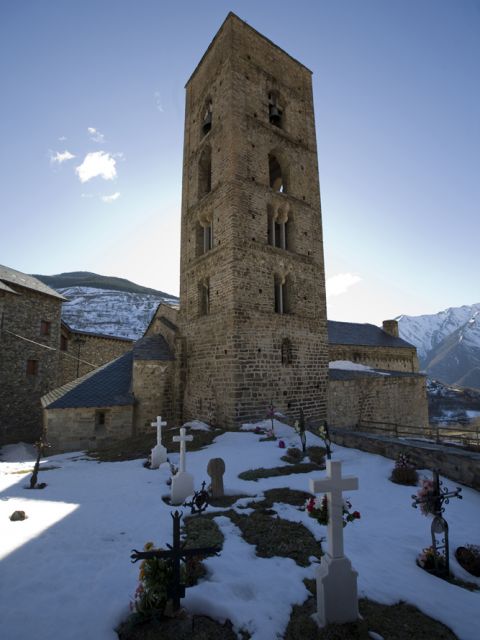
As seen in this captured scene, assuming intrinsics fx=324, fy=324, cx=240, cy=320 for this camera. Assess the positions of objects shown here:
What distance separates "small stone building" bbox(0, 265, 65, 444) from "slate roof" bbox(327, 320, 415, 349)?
21695 millimetres

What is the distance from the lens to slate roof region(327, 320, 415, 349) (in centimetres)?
2943

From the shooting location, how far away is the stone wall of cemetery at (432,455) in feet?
24.9

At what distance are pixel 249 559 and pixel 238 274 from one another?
1149cm

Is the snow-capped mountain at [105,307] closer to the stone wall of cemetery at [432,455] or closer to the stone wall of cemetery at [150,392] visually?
the stone wall of cemetery at [150,392]

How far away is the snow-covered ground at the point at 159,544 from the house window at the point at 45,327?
1591cm

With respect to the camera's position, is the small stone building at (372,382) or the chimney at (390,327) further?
the chimney at (390,327)

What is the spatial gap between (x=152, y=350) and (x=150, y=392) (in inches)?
93.4

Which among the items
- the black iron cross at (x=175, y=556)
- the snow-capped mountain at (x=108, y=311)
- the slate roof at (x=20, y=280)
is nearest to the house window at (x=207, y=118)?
the slate roof at (x=20, y=280)

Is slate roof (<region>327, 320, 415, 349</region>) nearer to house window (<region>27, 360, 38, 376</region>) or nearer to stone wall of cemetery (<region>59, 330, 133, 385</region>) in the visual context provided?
stone wall of cemetery (<region>59, 330, 133, 385</region>)

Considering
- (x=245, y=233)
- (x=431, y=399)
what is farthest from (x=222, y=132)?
(x=431, y=399)

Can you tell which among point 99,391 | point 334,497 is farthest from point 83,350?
point 334,497

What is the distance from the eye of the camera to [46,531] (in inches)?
214

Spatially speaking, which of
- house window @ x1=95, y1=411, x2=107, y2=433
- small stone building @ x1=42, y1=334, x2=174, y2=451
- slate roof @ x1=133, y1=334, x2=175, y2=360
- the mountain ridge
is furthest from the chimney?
the mountain ridge

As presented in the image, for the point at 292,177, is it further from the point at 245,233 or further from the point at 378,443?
the point at 378,443
